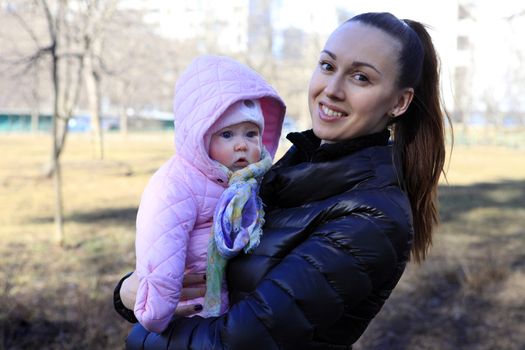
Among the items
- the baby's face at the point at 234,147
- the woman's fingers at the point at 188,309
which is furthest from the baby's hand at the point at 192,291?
the baby's face at the point at 234,147

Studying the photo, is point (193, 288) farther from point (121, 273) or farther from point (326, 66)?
point (121, 273)

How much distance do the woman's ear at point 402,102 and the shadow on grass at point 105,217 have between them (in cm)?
928

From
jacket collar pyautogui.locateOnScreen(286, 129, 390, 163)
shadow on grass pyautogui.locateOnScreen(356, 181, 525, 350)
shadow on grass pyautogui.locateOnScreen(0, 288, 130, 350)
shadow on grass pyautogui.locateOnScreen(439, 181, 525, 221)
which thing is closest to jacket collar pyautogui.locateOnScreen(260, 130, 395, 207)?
jacket collar pyautogui.locateOnScreen(286, 129, 390, 163)

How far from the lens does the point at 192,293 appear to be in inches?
70.9

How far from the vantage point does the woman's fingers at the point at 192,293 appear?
180 cm

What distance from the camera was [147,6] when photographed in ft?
69.7

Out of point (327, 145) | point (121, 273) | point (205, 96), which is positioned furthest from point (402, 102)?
point (121, 273)

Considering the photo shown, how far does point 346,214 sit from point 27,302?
204 inches

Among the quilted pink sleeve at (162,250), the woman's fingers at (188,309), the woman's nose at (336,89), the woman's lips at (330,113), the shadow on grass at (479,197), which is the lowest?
the shadow on grass at (479,197)

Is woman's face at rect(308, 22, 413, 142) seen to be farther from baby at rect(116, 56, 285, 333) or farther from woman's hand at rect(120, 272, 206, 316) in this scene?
woman's hand at rect(120, 272, 206, 316)

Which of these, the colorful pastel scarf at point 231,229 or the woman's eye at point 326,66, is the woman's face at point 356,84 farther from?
the colorful pastel scarf at point 231,229

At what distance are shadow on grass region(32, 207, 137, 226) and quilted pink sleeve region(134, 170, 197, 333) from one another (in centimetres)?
918

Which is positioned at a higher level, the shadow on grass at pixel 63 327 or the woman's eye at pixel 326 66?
the woman's eye at pixel 326 66

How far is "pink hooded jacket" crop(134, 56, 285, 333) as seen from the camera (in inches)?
66.9
